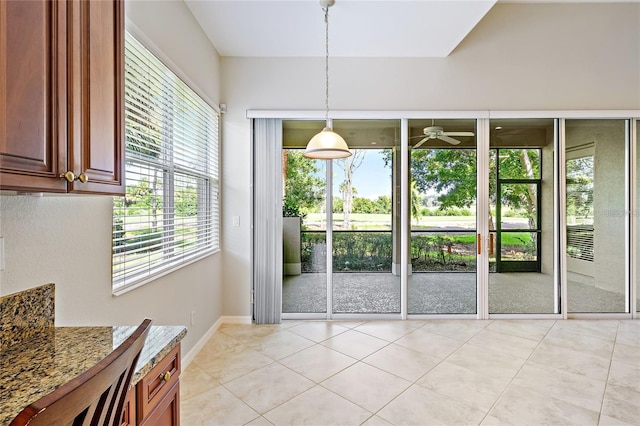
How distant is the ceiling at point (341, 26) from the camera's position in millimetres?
2625

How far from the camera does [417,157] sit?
12.0 feet

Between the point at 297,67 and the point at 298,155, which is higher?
the point at 297,67

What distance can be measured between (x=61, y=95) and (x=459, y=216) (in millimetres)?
3738

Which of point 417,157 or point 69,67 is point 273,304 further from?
point 69,67

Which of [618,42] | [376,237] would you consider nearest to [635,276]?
[618,42]

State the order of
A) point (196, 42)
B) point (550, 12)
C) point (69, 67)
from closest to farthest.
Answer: point (69, 67) < point (196, 42) < point (550, 12)

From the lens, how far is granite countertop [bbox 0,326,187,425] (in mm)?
788

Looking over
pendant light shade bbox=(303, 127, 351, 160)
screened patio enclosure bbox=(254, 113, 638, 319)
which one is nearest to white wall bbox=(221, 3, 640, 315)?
screened patio enclosure bbox=(254, 113, 638, 319)

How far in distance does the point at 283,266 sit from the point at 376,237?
1190 millimetres

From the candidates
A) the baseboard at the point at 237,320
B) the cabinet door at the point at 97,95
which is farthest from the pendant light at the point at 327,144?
the baseboard at the point at 237,320

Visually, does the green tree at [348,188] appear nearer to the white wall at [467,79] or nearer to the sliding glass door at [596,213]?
the white wall at [467,79]

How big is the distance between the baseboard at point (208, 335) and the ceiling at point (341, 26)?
3032 millimetres

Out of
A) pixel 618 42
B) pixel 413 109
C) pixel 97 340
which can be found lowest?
pixel 97 340

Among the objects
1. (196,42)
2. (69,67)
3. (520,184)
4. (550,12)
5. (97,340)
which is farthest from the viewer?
(520,184)
